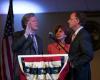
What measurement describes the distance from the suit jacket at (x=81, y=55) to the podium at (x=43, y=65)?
162 mm

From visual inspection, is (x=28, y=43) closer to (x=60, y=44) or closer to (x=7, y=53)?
(x=60, y=44)

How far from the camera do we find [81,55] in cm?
262

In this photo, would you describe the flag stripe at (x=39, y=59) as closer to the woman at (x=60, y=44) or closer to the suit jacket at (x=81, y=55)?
the suit jacket at (x=81, y=55)

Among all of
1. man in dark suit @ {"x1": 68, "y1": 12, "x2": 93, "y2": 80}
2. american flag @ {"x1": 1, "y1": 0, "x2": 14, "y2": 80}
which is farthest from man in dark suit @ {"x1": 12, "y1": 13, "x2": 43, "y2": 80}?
american flag @ {"x1": 1, "y1": 0, "x2": 14, "y2": 80}

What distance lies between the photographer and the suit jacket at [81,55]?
101 inches

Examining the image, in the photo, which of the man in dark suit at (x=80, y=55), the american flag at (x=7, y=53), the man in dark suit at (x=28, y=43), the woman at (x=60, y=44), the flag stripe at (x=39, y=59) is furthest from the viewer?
the american flag at (x=7, y=53)

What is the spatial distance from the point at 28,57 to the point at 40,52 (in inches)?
14.7

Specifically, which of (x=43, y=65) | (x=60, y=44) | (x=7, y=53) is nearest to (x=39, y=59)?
(x=43, y=65)

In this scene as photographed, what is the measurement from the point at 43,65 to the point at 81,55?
0.38 m

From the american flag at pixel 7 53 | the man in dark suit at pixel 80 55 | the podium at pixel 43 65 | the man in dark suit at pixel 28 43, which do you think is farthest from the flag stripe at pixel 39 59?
the american flag at pixel 7 53

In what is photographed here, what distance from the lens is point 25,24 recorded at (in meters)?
2.84

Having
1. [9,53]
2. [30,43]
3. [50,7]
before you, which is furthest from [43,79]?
[50,7]

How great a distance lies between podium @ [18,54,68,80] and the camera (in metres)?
2.39

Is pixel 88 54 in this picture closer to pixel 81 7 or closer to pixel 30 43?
pixel 30 43
